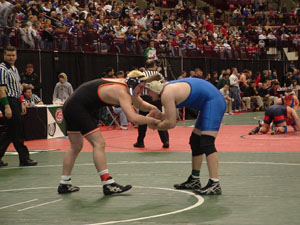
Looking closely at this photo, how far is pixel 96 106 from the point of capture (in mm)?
7645

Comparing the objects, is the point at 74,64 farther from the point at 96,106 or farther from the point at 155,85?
the point at 155,85

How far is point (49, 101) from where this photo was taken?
19578 mm

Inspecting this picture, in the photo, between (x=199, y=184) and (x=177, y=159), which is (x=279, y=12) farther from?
(x=199, y=184)

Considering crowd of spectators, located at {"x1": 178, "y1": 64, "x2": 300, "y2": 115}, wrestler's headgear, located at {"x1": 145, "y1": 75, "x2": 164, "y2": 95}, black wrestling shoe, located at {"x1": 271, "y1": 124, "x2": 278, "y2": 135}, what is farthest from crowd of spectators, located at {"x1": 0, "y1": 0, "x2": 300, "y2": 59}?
wrestler's headgear, located at {"x1": 145, "y1": 75, "x2": 164, "y2": 95}

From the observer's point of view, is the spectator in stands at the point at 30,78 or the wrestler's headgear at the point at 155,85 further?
the spectator in stands at the point at 30,78

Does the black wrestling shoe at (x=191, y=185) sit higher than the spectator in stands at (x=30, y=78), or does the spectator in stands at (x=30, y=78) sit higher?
the spectator in stands at (x=30, y=78)

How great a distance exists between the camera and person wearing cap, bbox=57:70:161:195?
730cm

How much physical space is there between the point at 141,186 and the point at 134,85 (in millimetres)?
1518

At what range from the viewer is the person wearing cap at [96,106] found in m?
7.30

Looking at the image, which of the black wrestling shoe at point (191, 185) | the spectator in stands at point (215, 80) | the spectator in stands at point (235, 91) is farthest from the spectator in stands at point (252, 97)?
the black wrestling shoe at point (191, 185)

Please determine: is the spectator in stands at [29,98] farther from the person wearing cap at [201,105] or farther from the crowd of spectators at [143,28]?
the person wearing cap at [201,105]

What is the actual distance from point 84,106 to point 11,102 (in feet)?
9.78

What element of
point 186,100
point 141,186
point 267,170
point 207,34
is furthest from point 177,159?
point 207,34

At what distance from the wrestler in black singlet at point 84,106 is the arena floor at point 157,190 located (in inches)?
33.2
